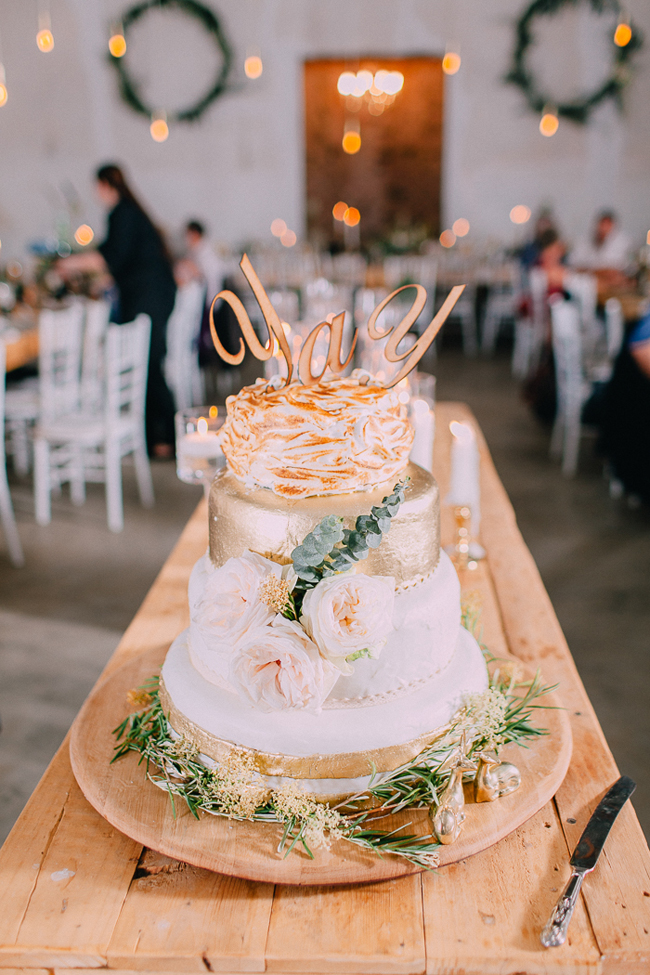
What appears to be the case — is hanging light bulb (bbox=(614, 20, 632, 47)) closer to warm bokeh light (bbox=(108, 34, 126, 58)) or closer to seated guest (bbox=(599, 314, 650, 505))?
warm bokeh light (bbox=(108, 34, 126, 58))

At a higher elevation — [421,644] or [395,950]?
[421,644]

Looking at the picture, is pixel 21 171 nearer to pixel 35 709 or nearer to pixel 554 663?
pixel 35 709

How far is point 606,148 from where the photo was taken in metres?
9.01

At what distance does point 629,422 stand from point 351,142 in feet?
23.7

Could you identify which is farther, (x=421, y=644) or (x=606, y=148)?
(x=606, y=148)

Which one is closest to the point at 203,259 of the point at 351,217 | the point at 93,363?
the point at 93,363

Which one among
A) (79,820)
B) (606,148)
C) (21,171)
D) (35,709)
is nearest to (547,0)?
(606,148)

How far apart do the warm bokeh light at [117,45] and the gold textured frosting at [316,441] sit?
9582mm

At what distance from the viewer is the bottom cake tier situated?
85 centimetres

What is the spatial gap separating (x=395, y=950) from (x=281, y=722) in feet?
0.85

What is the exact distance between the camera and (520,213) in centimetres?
936

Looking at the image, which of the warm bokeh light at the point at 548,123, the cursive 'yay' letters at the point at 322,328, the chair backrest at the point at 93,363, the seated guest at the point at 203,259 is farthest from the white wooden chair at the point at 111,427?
the warm bokeh light at the point at 548,123

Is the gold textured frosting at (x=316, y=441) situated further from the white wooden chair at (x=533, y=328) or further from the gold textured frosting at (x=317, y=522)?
the white wooden chair at (x=533, y=328)

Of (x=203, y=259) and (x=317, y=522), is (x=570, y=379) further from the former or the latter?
(x=203, y=259)
